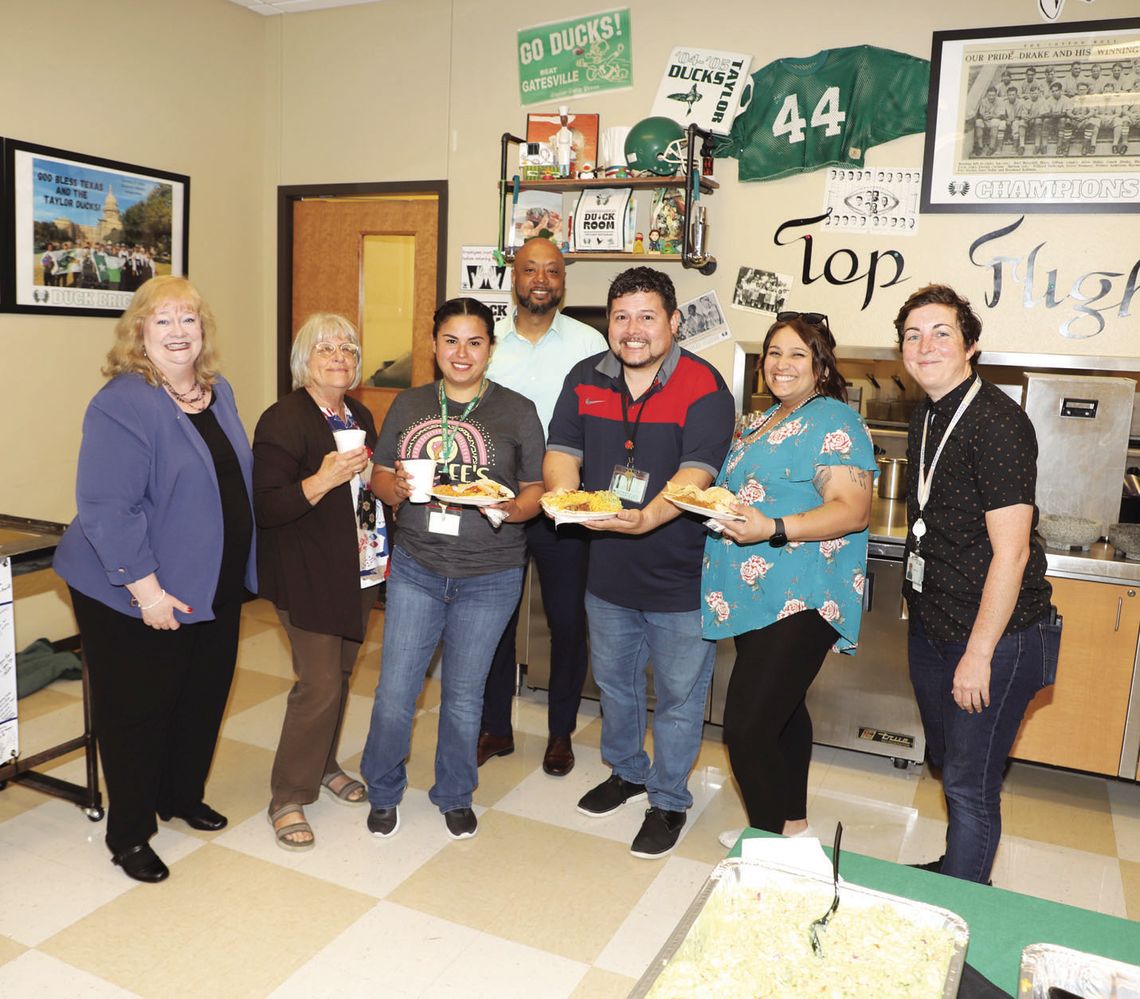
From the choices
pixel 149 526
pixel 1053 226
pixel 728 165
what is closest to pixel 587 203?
pixel 728 165

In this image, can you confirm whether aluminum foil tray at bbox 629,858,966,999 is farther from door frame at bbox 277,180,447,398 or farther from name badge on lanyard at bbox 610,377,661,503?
door frame at bbox 277,180,447,398

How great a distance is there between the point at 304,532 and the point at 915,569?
5.42 feet

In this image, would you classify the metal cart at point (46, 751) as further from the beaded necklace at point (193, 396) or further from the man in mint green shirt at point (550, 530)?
A: the man in mint green shirt at point (550, 530)

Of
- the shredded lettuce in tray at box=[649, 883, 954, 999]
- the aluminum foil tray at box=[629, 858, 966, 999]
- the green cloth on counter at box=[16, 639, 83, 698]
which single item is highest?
the aluminum foil tray at box=[629, 858, 966, 999]

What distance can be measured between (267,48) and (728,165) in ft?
8.82

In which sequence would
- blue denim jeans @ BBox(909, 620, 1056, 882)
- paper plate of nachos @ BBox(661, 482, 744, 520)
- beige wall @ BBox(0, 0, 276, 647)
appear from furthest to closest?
1. beige wall @ BBox(0, 0, 276, 647)
2. paper plate of nachos @ BBox(661, 482, 744, 520)
3. blue denim jeans @ BBox(909, 620, 1056, 882)

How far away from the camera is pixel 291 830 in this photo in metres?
2.82

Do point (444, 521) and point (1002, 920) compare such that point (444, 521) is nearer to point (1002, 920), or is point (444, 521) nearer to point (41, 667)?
point (1002, 920)

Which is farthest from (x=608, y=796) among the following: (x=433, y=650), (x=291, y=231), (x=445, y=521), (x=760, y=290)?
(x=291, y=231)

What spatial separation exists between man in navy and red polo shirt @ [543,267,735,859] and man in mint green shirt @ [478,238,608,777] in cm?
48

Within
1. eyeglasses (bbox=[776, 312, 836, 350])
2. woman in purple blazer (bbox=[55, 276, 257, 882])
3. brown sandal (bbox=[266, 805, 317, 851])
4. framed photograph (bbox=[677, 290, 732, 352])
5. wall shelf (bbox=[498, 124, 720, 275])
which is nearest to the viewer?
woman in purple blazer (bbox=[55, 276, 257, 882])

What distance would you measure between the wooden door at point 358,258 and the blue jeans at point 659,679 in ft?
8.06

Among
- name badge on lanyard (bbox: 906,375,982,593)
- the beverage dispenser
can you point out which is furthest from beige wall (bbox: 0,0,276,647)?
the beverage dispenser

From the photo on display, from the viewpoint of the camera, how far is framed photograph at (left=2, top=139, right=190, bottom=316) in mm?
3963
